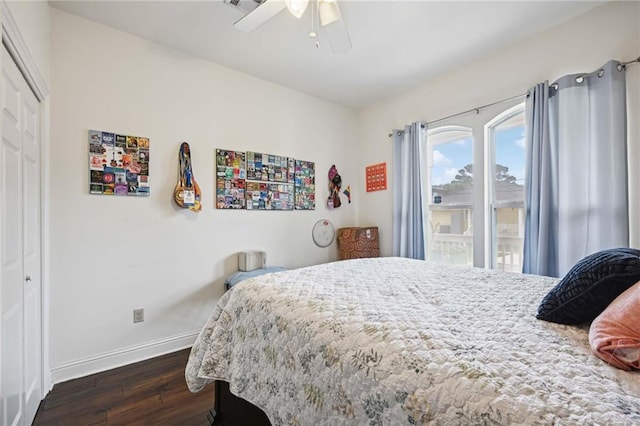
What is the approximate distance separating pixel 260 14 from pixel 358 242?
2.39 m

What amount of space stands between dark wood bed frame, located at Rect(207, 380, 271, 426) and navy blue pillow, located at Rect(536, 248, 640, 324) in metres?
1.16

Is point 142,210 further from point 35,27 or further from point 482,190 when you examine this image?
point 482,190

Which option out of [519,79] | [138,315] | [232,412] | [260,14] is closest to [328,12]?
Result: [260,14]

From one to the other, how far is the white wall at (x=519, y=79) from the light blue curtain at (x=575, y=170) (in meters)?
0.10

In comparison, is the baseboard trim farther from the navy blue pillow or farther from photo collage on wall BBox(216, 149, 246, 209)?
the navy blue pillow

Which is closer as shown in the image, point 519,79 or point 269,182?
point 519,79

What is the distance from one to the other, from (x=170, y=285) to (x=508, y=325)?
A: 2420 millimetres

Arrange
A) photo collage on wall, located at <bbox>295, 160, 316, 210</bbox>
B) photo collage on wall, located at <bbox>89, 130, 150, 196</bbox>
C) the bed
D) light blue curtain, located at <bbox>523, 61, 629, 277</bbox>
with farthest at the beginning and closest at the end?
1. photo collage on wall, located at <bbox>295, 160, 316, 210</bbox>
2. photo collage on wall, located at <bbox>89, 130, 150, 196</bbox>
3. light blue curtain, located at <bbox>523, 61, 629, 277</bbox>
4. the bed

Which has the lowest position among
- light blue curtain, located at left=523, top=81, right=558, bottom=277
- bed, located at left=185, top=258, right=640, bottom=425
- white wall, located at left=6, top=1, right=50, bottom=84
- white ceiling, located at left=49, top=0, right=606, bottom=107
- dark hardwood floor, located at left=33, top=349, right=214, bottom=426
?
dark hardwood floor, located at left=33, top=349, right=214, bottom=426

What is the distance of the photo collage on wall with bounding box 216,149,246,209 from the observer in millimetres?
2701

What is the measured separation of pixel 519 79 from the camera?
7.90 ft

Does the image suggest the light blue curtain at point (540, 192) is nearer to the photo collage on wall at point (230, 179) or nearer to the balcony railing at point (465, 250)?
the balcony railing at point (465, 250)

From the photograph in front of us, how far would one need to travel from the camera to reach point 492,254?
269cm

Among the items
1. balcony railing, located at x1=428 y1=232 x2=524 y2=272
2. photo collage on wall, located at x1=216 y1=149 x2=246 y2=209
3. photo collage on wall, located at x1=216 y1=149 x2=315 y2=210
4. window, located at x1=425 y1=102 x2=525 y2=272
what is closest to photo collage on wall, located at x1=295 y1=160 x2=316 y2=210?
photo collage on wall, located at x1=216 y1=149 x2=315 y2=210
